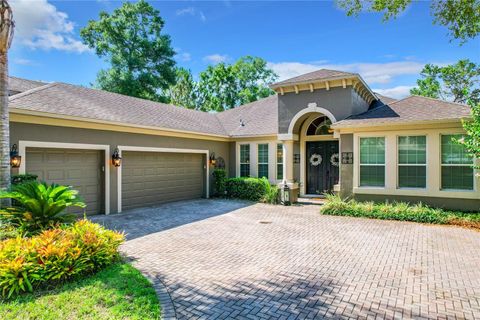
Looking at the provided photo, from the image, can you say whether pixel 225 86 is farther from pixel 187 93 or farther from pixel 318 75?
pixel 318 75

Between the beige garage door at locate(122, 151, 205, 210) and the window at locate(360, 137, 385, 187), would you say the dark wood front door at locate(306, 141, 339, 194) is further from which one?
the beige garage door at locate(122, 151, 205, 210)

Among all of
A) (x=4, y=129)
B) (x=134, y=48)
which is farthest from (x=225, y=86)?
(x=4, y=129)

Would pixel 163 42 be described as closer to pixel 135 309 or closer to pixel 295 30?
pixel 295 30

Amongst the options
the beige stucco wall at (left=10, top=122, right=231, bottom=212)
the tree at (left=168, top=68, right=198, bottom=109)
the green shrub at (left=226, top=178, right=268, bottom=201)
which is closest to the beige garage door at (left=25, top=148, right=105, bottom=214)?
the beige stucco wall at (left=10, top=122, right=231, bottom=212)

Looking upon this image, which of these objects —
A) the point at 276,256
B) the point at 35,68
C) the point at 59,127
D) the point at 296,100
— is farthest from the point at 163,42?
the point at 276,256

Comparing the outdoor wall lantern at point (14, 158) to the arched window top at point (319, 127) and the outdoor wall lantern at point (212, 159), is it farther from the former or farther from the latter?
the arched window top at point (319, 127)

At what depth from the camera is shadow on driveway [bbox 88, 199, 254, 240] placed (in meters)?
8.27

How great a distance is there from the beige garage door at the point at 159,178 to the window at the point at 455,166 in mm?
9845

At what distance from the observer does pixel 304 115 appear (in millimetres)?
12742

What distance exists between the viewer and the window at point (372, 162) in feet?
34.8

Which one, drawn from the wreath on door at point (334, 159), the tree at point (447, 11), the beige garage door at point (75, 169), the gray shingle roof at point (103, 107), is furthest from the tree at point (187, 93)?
the tree at point (447, 11)

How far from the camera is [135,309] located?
374cm

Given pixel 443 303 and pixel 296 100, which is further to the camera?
pixel 296 100

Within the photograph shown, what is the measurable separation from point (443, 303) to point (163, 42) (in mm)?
29100
